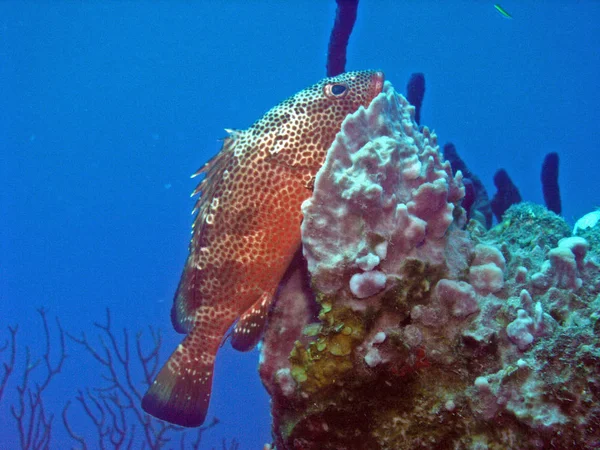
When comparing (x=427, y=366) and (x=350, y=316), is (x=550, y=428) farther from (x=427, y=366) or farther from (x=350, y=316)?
(x=350, y=316)

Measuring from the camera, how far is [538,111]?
352ft

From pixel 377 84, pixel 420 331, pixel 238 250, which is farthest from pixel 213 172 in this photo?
pixel 420 331

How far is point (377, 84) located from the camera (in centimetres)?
304

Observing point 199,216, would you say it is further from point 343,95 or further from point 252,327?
point 343,95

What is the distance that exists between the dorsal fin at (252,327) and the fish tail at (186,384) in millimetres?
190

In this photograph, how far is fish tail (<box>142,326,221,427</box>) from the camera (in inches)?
104

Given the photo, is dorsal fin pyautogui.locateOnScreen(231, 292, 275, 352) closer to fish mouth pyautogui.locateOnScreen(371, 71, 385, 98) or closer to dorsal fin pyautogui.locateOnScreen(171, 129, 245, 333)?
dorsal fin pyautogui.locateOnScreen(171, 129, 245, 333)

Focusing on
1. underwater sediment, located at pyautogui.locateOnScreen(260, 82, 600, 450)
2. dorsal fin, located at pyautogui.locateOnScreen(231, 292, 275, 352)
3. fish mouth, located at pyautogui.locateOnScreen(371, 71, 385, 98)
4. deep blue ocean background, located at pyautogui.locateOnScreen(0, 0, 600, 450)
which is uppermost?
deep blue ocean background, located at pyautogui.locateOnScreen(0, 0, 600, 450)

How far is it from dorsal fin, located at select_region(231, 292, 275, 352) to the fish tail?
0.62 feet

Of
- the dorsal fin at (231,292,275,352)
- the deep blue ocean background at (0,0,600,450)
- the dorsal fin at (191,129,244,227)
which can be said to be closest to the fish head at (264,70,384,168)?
the dorsal fin at (191,129,244,227)

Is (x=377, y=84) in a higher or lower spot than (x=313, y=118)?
higher

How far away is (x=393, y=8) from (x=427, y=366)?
110m

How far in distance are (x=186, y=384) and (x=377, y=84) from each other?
99.7 inches

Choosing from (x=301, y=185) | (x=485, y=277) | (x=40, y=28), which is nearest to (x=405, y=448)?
(x=485, y=277)
